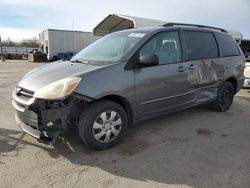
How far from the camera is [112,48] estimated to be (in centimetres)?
414

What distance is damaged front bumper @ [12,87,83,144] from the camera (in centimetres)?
312

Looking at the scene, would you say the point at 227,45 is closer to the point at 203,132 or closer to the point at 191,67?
the point at 191,67

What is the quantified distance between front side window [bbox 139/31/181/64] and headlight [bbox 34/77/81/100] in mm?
1205

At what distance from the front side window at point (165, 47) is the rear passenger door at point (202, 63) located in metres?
0.24

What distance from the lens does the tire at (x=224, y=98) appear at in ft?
17.5

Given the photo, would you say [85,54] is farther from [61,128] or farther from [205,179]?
[205,179]

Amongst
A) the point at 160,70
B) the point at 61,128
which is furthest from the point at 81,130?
the point at 160,70

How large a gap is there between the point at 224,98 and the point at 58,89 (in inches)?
154

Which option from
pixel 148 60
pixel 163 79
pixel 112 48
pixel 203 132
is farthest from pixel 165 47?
pixel 203 132

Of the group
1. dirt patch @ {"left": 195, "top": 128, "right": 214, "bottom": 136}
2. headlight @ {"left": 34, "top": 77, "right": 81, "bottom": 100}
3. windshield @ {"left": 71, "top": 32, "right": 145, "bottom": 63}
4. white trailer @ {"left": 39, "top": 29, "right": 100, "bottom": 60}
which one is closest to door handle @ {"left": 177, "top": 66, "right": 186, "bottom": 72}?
windshield @ {"left": 71, "top": 32, "right": 145, "bottom": 63}

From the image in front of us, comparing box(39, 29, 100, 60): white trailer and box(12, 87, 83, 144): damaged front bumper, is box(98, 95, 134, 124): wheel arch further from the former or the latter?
box(39, 29, 100, 60): white trailer

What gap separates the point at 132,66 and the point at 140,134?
1233 mm

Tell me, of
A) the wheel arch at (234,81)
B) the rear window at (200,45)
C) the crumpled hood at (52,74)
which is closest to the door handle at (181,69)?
the rear window at (200,45)

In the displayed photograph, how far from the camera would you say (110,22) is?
19469 millimetres
